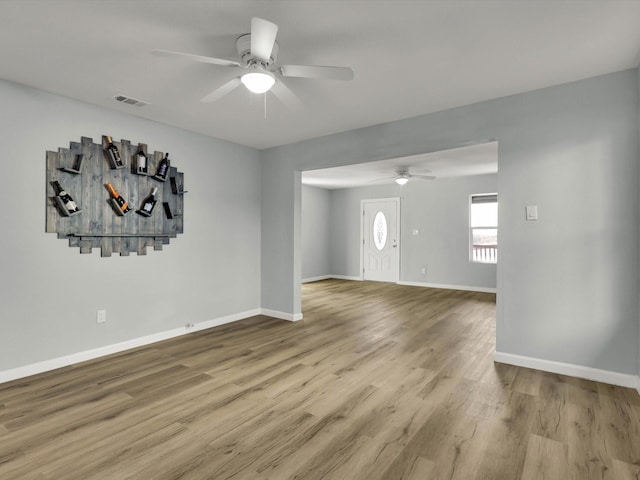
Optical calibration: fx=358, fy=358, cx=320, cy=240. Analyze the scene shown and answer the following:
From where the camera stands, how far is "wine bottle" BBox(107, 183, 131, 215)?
3.62 m

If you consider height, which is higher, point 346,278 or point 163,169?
point 163,169

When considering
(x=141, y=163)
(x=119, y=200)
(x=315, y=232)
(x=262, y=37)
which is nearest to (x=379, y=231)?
(x=315, y=232)

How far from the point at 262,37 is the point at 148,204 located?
2632 mm

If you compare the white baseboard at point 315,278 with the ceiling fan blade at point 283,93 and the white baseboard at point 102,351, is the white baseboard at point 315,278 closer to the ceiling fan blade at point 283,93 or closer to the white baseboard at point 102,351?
the white baseboard at point 102,351

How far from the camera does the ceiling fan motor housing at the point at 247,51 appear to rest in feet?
7.30

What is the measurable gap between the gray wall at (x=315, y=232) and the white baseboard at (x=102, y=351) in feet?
13.8

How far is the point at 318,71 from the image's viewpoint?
7.12 ft

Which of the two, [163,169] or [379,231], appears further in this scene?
[379,231]

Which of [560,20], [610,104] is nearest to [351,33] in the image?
[560,20]

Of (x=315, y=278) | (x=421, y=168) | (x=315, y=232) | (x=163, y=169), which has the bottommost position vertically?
(x=315, y=278)

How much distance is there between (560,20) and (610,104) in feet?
3.86

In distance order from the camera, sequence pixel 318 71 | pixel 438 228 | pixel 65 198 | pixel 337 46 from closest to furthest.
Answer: pixel 318 71
pixel 337 46
pixel 65 198
pixel 438 228

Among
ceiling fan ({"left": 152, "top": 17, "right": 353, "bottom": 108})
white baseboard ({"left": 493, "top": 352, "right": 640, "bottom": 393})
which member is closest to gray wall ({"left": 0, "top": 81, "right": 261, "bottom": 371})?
ceiling fan ({"left": 152, "top": 17, "right": 353, "bottom": 108})

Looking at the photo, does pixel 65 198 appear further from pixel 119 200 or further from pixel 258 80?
pixel 258 80
